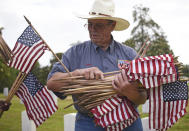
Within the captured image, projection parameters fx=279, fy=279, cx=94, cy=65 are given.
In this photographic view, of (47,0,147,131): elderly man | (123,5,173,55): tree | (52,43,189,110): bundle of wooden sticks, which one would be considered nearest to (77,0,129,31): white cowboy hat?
(47,0,147,131): elderly man

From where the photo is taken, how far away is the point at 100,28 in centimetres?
301

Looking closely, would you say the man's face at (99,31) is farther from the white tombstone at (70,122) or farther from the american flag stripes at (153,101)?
the white tombstone at (70,122)

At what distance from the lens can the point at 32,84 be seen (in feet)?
11.8

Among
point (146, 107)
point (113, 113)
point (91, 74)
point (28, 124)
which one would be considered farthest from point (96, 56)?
point (146, 107)

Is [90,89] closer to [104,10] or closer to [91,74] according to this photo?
[91,74]

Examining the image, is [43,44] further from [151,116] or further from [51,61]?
[51,61]

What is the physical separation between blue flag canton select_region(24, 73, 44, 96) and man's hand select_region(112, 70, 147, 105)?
53.2 inches

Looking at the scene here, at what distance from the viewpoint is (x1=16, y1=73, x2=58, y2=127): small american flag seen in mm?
3570

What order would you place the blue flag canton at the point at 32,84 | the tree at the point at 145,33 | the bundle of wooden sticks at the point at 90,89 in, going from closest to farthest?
the bundle of wooden sticks at the point at 90,89 < the blue flag canton at the point at 32,84 < the tree at the point at 145,33

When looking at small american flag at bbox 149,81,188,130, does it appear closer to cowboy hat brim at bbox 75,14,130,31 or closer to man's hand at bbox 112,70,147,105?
→ man's hand at bbox 112,70,147,105

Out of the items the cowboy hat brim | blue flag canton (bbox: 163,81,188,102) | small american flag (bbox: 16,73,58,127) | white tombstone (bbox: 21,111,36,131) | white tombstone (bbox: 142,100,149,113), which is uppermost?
the cowboy hat brim

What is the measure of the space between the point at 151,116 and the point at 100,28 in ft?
3.49

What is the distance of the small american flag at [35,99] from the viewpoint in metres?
3.57

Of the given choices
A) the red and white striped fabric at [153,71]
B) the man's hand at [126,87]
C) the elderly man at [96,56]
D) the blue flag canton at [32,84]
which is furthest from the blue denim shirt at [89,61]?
the blue flag canton at [32,84]
